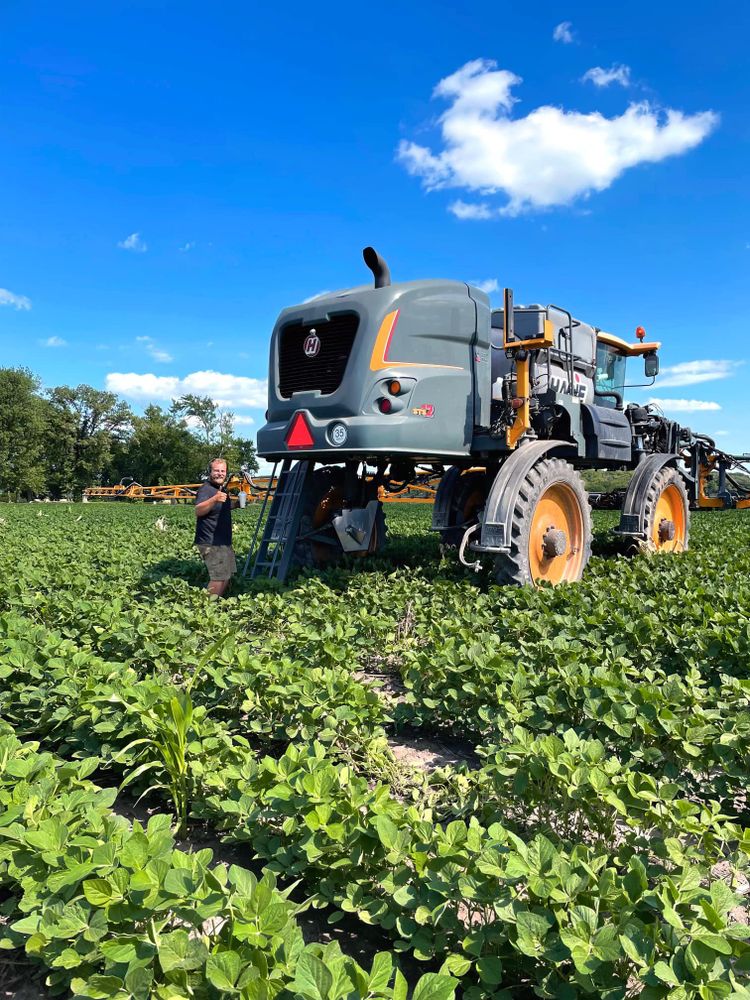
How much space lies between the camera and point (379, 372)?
18.8 ft

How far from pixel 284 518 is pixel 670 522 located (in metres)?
4.88

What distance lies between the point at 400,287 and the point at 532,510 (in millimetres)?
2327

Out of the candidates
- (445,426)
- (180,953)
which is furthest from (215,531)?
(180,953)

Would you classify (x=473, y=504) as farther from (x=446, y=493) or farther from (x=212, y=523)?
(x=212, y=523)

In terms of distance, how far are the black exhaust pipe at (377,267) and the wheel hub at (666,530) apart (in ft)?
15.7

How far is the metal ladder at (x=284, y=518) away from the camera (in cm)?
703

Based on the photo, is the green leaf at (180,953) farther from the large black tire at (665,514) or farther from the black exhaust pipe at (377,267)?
the large black tire at (665,514)

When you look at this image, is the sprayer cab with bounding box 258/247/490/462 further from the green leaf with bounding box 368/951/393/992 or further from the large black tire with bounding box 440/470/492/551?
the green leaf with bounding box 368/951/393/992

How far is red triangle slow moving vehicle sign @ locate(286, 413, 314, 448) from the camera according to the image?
19.4ft

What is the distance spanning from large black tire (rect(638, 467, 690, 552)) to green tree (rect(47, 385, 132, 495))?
6870cm

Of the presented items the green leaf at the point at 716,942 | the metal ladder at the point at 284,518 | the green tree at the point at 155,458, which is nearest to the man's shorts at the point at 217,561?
the metal ladder at the point at 284,518

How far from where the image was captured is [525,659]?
3939 millimetres

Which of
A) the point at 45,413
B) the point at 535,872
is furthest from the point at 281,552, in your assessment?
the point at 45,413

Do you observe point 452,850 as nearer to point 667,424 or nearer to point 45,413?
point 667,424
